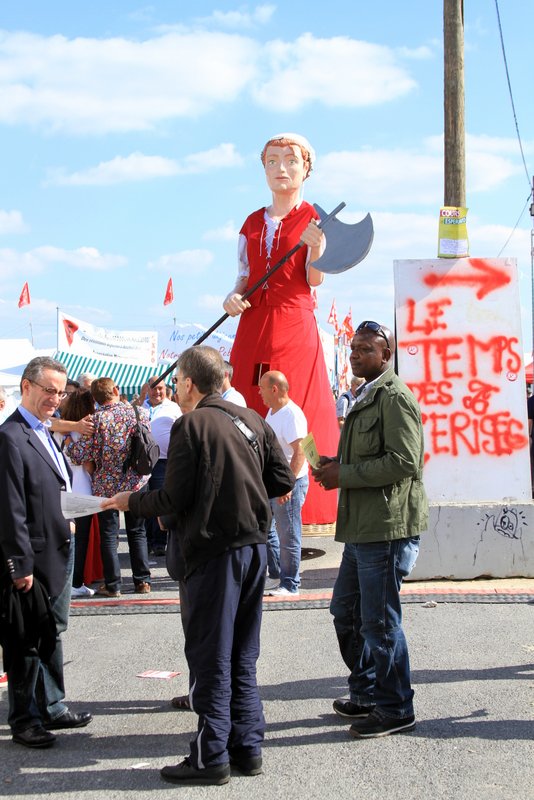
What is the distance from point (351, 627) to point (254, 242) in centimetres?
619

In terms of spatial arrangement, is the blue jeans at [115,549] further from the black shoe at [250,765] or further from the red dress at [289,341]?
the black shoe at [250,765]

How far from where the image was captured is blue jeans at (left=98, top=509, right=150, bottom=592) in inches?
303

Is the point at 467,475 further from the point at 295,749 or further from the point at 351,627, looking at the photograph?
the point at 295,749

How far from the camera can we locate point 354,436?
440 cm

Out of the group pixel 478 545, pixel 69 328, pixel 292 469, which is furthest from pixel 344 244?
pixel 69 328

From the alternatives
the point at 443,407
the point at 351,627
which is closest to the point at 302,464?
the point at 443,407

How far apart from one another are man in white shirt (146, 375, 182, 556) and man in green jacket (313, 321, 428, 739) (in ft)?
12.4

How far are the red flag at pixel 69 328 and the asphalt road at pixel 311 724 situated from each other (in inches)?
617

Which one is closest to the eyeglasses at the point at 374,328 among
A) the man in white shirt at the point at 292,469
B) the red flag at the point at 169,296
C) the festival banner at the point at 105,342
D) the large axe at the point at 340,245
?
the man in white shirt at the point at 292,469

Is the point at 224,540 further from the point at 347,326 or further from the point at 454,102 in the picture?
the point at 347,326

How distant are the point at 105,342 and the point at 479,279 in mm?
15790

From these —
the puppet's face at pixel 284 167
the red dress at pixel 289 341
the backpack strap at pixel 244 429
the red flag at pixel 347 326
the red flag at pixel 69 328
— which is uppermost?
the red flag at pixel 347 326

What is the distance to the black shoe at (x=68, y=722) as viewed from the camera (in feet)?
14.7

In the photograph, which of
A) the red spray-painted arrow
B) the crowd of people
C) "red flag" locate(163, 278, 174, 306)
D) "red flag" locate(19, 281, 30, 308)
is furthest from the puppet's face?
"red flag" locate(163, 278, 174, 306)
